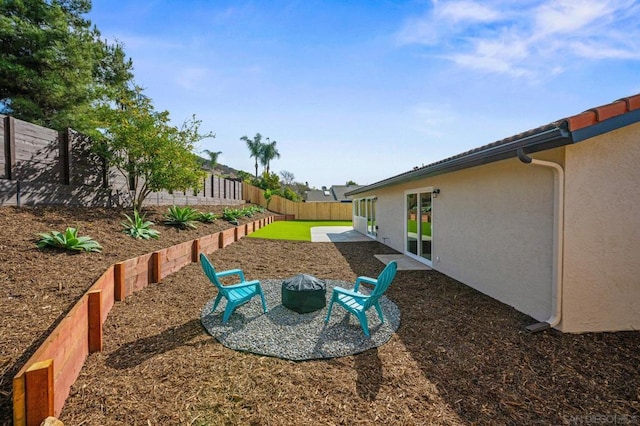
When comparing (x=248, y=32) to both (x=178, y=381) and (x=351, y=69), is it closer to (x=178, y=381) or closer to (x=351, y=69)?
(x=351, y=69)

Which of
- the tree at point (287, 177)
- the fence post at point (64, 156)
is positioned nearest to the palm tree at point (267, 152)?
the tree at point (287, 177)

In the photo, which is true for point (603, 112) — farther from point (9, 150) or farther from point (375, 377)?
point (9, 150)

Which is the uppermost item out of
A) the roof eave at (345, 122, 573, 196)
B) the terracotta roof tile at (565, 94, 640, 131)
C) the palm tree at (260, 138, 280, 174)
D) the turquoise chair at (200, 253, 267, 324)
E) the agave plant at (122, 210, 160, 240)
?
the palm tree at (260, 138, 280, 174)

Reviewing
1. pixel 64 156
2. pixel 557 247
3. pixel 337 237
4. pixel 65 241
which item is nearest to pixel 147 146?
pixel 64 156

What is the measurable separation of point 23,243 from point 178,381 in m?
4.09

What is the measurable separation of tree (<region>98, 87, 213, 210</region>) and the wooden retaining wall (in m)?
4.70

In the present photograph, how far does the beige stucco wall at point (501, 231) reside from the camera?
422 cm

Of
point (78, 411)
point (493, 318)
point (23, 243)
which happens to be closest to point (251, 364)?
point (78, 411)

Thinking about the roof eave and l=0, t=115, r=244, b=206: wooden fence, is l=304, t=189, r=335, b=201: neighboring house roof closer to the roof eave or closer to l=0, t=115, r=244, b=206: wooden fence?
l=0, t=115, r=244, b=206: wooden fence

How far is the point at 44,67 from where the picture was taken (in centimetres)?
1202

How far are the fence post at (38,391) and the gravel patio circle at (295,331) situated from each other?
66.4 inches

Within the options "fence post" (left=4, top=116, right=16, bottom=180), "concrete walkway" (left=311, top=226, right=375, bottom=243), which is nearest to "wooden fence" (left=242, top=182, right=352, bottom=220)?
"concrete walkway" (left=311, top=226, right=375, bottom=243)

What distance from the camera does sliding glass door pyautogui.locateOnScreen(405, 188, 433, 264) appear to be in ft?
27.1

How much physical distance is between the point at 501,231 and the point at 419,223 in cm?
360
